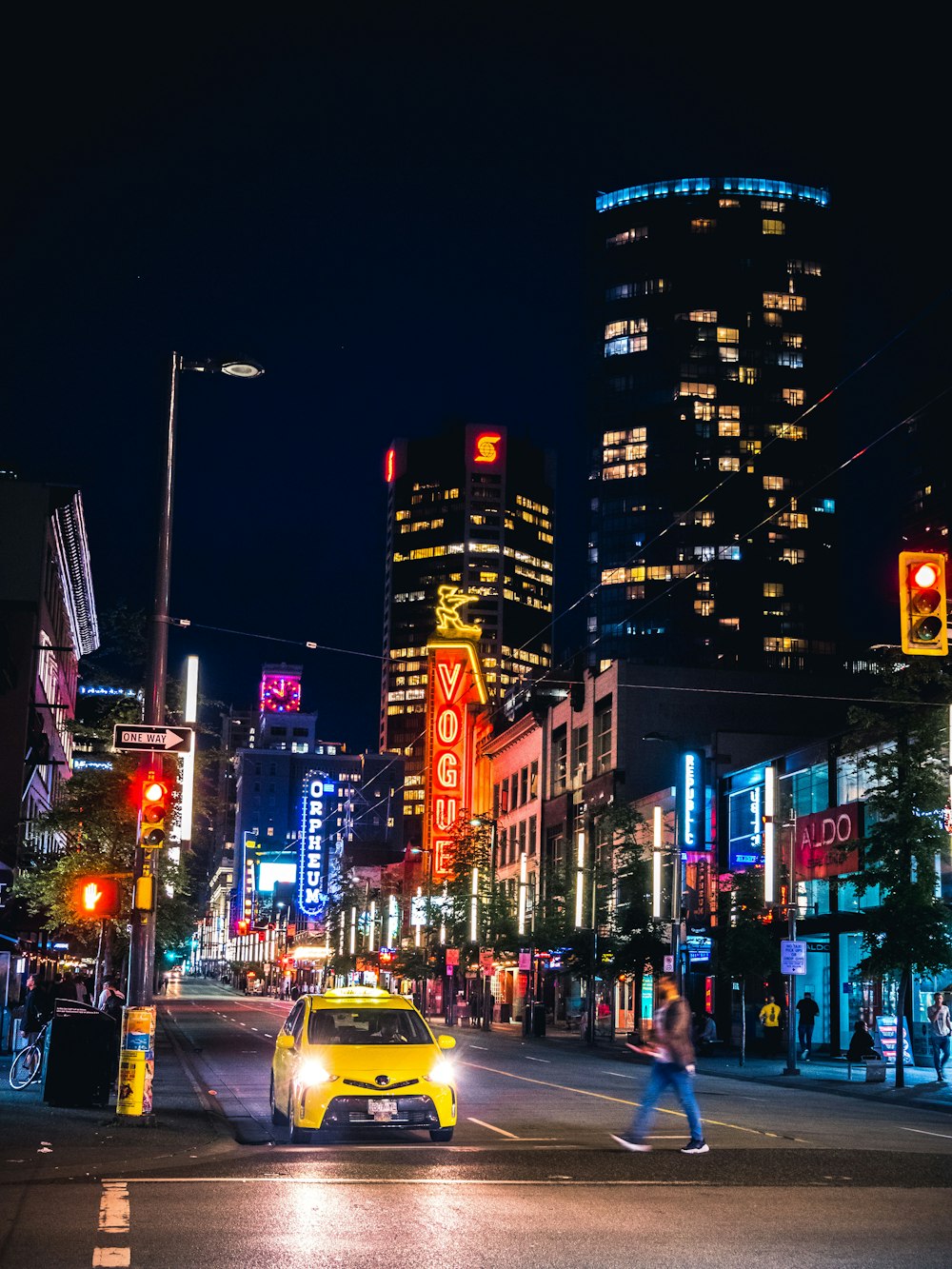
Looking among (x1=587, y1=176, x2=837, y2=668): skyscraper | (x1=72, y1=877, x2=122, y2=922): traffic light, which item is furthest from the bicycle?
(x1=587, y1=176, x2=837, y2=668): skyscraper

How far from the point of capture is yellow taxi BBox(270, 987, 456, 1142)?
53.7 ft

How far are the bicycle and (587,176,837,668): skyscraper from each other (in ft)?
462

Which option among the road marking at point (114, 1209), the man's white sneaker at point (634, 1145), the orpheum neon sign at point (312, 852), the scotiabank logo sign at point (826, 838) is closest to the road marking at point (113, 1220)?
the road marking at point (114, 1209)

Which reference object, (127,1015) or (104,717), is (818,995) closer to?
(104,717)

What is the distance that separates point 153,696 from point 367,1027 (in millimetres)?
4851

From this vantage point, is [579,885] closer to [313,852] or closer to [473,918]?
[473,918]

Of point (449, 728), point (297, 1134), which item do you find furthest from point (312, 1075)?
point (449, 728)

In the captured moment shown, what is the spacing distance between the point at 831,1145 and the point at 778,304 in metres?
165

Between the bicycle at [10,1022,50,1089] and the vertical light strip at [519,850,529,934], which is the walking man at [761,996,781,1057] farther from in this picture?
the bicycle at [10,1022,50,1089]

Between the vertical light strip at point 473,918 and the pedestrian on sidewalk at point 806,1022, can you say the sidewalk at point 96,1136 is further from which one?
the vertical light strip at point 473,918

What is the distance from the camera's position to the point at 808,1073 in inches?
1435

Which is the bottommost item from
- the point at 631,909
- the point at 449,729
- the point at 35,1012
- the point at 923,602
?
the point at 35,1012

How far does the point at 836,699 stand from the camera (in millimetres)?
68562

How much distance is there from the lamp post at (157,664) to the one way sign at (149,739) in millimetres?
231
